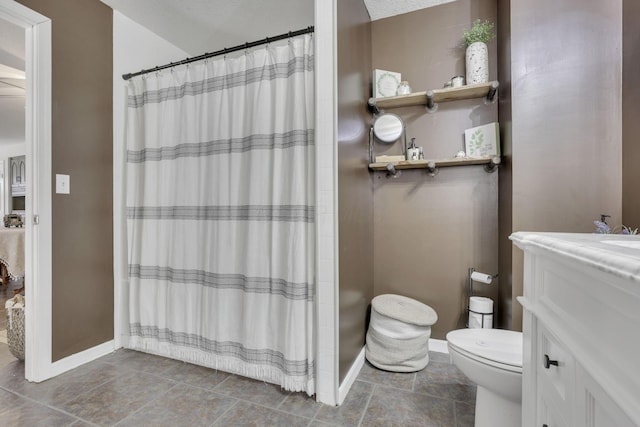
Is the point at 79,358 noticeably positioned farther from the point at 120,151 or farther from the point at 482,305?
the point at 482,305

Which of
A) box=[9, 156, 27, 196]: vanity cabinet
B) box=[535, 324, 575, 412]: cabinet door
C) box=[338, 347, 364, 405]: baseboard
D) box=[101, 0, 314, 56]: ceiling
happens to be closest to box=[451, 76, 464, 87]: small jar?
box=[101, 0, 314, 56]: ceiling

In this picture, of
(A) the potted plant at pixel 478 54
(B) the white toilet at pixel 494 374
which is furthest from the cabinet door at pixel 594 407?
(A) the potted plant at pixel 478 54

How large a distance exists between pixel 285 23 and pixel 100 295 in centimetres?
248

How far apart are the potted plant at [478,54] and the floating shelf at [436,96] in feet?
0.25

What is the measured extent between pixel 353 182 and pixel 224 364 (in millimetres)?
1398

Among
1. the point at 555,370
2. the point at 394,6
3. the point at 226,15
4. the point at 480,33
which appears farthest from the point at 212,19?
the point at 555,370

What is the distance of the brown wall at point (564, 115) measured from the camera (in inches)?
60.0

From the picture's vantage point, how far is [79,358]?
6.38ft

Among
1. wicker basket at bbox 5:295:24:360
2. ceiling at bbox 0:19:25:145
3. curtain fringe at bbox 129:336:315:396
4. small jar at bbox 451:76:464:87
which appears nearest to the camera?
curtain fringe at bbox 129:336:315:396

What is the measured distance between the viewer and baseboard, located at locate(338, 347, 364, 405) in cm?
159

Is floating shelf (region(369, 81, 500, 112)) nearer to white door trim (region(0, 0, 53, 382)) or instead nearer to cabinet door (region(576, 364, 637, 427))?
cabinet door (region(576, 364, 637, 427))

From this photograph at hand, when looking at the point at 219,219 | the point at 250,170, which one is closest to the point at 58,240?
the point at 219,219

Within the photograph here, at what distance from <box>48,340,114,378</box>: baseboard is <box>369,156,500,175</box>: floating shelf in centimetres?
229

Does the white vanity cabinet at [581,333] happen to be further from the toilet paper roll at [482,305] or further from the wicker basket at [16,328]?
the wicker basket at [16,328]
